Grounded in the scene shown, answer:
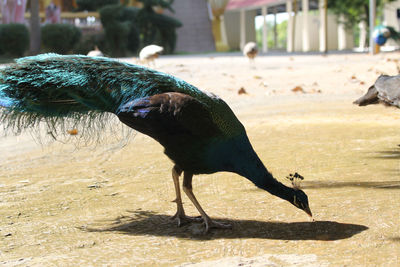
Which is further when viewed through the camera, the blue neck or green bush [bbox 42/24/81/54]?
green bush [bbox 42/24/81/54]

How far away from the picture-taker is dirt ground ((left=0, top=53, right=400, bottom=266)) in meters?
3.34

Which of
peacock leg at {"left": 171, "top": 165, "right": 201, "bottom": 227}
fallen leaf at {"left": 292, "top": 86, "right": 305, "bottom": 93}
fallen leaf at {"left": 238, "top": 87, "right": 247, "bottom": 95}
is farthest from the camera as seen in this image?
fallen leaf at {"left": 292, "top": 86, "right": 305, "bottom": 93}

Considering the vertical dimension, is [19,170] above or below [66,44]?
below

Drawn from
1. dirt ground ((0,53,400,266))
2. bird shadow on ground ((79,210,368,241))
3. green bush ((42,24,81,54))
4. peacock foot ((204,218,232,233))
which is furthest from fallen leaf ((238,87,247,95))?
green bush ((42,24,81,54))

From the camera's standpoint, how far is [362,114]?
8.17 meters

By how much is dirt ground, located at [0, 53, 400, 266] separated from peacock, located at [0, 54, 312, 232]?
0.27 m

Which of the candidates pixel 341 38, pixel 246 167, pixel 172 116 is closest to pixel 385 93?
pixel 246 167

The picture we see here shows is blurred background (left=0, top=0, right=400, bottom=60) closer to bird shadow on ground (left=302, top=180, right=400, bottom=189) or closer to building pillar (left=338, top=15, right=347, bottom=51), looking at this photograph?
building pillar (left=338, top=15, right=347, bottom=51)

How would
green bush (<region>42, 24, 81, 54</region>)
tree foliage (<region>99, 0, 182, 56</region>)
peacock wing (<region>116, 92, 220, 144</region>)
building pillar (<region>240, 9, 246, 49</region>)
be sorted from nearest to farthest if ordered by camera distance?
1. peacock wing (<region>116, 92, 220, 144</region>)
2. green bush (<region>42, 24, 81, 54</region>)
3. tree foliage (<region>99, 0, 182, 56</region>)
4. building pillar (<region>240, 9, 246, 49</region>)

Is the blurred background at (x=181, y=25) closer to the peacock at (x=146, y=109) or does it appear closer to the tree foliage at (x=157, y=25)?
the tree foliage at (x=157, y=25)

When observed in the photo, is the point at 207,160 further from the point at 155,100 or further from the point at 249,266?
the point at 249,266

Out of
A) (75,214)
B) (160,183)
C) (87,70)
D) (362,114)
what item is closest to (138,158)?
(160,183)

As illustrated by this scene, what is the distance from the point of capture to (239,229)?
148 inches

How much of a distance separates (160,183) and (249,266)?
77.1 inches
